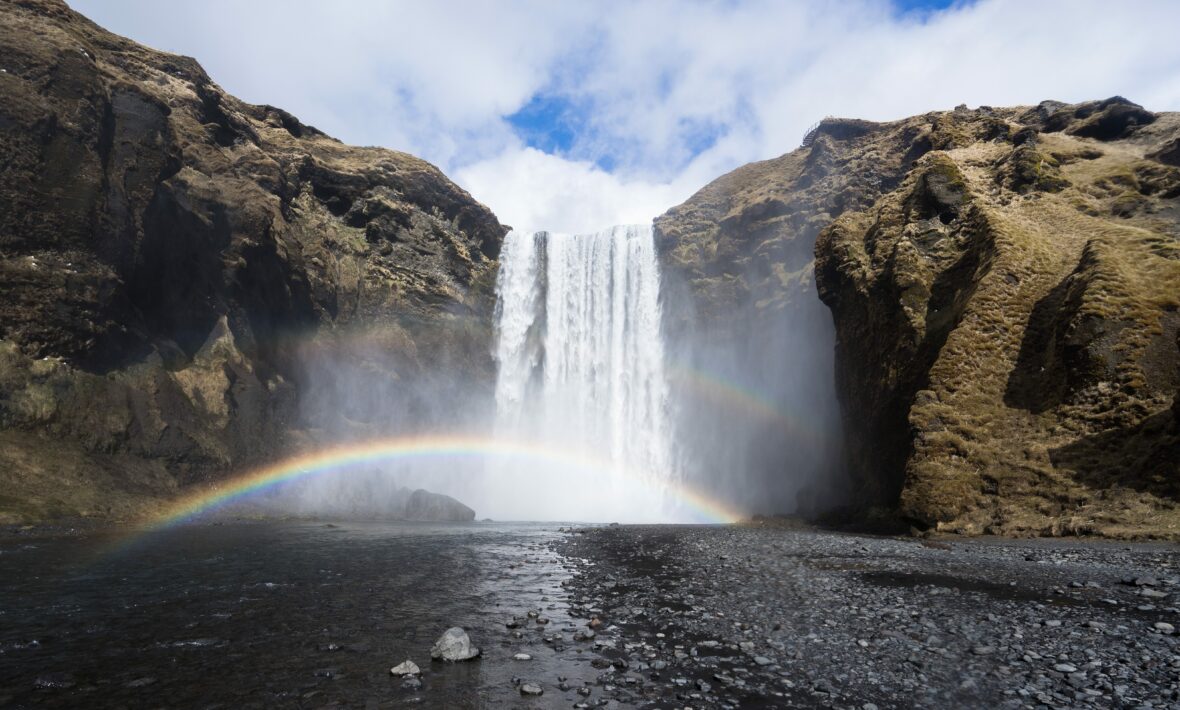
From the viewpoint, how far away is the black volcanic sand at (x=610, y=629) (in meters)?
6.40

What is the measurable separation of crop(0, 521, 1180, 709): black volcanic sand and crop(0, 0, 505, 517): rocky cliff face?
1880 centimetres

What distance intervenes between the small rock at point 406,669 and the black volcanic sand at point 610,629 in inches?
7.1

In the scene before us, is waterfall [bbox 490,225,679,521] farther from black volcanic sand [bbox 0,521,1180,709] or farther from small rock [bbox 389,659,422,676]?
small rock [bbox 389,659,422,676]

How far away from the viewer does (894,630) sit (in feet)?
28.1

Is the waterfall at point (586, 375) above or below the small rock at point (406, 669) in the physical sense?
above

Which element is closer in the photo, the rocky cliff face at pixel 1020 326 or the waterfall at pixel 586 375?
the rocky cliff face at pixel 1020 326

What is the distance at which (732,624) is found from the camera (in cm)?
930

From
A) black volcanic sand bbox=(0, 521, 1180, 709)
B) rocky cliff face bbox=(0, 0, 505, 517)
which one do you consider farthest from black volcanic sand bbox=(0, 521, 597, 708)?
rocky cliff face bbox=(0, 0, 505, 517)

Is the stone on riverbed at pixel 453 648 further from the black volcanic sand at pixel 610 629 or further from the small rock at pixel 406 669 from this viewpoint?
the small rock at pixel 406 669

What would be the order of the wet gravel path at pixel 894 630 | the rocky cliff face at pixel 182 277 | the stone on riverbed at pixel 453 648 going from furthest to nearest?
1. the rocky cliff face at pixel 182 277
2. the stone on riverbed at pixel 453 648
3. the wet gravel path at pixel 894 630

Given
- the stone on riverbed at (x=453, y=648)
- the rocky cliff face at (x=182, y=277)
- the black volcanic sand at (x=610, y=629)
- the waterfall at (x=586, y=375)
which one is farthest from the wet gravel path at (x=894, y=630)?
the waterfall at (x=586, y=375)

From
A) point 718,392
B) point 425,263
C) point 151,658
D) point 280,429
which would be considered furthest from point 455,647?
point 425,263

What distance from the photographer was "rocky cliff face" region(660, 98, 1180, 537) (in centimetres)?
1986

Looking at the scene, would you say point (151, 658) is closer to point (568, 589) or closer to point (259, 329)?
Result: point (568, 589)
